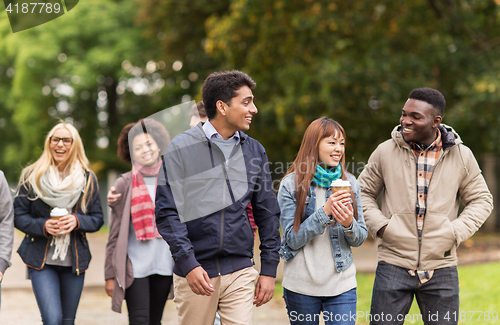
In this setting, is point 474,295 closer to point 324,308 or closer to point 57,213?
point 324,308

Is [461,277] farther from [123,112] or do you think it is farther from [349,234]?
[123,112]

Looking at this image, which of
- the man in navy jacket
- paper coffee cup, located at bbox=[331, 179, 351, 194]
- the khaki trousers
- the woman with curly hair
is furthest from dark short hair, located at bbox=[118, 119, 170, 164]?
paper coffee cup, located at bbox=[331, 179, 351, 194]

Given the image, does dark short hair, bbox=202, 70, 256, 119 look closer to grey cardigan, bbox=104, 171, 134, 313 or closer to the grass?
grey cardigan, bbox=104, 171, 134, 313

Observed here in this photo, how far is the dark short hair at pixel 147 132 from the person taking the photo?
4.49 metres

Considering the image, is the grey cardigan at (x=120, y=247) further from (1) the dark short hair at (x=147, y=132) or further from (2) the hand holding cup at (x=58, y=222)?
(2) the hand holding cup at (x=58, y=222)

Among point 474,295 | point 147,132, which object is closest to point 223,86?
point 147,132

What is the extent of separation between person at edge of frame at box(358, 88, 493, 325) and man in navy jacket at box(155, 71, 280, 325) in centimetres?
100

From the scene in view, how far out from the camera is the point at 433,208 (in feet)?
12.1

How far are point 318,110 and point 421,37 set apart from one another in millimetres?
3695

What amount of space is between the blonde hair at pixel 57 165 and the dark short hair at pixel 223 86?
5.50ft

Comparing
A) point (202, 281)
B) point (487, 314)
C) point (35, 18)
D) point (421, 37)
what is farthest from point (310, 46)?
point (35, 18)

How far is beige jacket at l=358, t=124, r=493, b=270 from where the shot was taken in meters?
3.66

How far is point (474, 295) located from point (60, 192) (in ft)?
19.0

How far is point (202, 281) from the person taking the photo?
2.92 m
